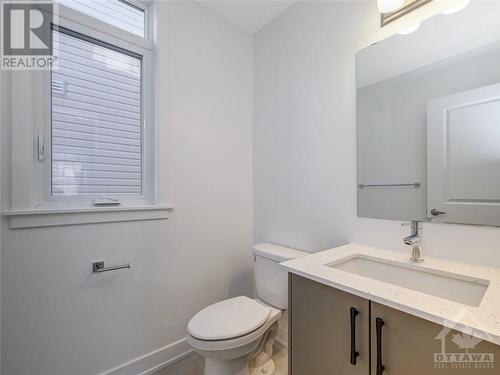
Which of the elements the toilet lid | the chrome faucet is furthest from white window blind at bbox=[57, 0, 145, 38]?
the chrome faucet

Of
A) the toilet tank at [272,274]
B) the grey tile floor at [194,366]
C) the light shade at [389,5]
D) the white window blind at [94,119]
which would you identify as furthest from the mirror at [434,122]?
the white window blind at [94,119]

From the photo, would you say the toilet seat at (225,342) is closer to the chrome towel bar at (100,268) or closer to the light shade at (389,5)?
the chrome towel bar at (100,268)

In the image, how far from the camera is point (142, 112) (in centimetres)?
161

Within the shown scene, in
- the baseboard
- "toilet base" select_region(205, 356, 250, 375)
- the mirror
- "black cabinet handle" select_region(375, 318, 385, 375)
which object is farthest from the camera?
the baseboard

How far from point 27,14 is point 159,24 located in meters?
0.66

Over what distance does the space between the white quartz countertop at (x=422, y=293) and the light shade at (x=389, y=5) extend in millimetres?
1181

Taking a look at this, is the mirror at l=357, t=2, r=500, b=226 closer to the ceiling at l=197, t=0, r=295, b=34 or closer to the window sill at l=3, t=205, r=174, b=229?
the ceiling at l=197, t=0, r=295, b=34

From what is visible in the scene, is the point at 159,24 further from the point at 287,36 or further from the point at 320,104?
the point at 320,104

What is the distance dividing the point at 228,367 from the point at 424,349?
0.98m

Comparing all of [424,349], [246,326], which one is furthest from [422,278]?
→ [246,326]

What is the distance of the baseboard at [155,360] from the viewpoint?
1443 mm

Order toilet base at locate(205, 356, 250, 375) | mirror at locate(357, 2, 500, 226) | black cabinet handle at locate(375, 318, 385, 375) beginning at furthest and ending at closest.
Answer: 1. toilet base at locate(205, 356, 250, 375)
2. mirror at locate(357, 2, 500, 226)
3. black cabinet handle at locate(375, 318, 385, 375)

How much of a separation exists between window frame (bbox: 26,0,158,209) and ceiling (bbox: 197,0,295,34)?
496mm

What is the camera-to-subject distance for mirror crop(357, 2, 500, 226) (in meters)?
0.99
